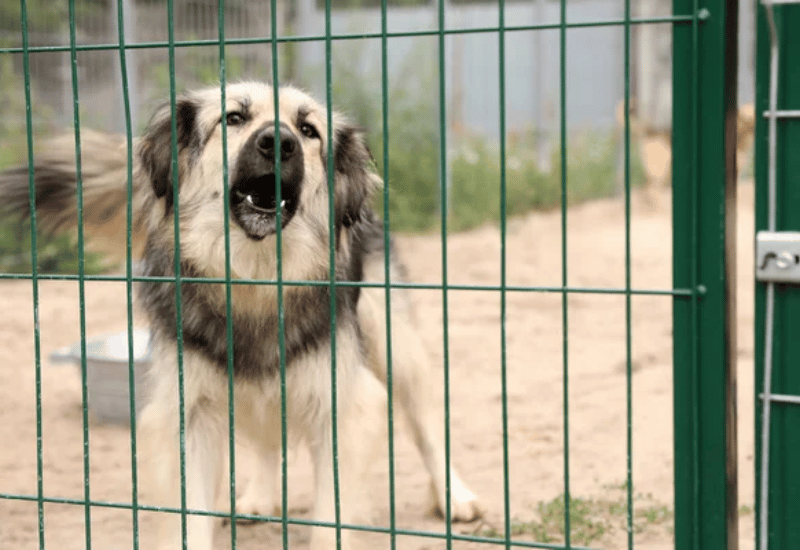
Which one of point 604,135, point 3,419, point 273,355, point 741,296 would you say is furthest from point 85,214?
point 604,135

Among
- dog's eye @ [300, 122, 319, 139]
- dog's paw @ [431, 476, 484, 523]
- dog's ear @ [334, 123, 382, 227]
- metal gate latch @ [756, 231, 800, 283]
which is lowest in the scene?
dog's paw @ [431, 476, 484, 523]

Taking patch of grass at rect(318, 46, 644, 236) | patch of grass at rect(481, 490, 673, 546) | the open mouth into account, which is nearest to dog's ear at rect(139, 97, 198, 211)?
the open mouth

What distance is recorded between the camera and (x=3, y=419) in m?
5.01

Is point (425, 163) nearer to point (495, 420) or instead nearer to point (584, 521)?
point (495, 420)

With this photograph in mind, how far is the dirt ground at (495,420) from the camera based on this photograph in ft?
12.1

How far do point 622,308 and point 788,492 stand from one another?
5353mm

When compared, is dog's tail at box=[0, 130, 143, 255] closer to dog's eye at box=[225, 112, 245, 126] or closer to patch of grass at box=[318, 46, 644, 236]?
dog's eye at box=[225, 112, 245, 126]

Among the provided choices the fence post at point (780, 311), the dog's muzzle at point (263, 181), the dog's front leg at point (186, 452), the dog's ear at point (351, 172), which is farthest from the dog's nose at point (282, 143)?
the fence post at point (780, 311)

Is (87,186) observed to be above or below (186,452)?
above

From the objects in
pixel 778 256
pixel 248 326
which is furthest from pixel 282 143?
pixel 778 256

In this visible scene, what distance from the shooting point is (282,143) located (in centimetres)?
296

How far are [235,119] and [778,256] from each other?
1.83 meters

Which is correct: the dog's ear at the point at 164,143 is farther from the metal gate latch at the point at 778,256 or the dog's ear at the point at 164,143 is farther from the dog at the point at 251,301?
the metal gate latch at the point at 778,256

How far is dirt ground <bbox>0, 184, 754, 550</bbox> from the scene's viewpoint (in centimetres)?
369
